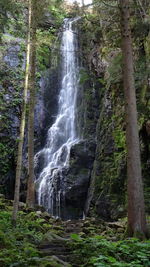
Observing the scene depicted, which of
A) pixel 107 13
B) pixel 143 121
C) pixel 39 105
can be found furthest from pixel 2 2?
pixel 39 105

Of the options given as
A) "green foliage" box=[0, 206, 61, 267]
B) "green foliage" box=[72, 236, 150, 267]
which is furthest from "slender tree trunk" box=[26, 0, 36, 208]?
"green foliage" box=[72, 236, 150, 267]

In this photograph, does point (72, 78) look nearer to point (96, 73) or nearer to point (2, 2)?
point (96, 73)

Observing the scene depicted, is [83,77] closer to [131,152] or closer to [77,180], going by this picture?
[77,180]

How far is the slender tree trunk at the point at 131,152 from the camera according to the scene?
257 inches

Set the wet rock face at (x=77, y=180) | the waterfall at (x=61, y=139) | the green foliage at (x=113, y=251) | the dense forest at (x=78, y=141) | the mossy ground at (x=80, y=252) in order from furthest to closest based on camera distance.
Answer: the waterfall at (x=61, y=139) → the wet rock face at (x=77, y=180) → the dense forest at (x=78, y=141) → the green foliage at (x=113, y=251) → the mossy ground at (x=80, y=252)

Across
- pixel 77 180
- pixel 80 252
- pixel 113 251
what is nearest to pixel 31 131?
pixel 77 180

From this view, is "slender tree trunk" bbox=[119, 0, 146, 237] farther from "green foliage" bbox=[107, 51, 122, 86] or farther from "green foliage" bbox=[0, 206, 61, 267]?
"green foliage" bbox=[107, 51, 122, 86]

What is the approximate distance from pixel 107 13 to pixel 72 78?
1108 centimetres

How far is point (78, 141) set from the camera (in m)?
18.2

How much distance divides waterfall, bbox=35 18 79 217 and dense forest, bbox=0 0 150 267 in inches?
2.9

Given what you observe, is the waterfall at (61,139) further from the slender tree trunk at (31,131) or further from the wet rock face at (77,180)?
the slender tree trunk at (31,131)

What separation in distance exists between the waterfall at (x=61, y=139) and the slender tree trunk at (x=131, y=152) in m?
5.39

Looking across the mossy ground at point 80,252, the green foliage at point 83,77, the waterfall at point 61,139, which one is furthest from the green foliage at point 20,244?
Answer: the green foliage at point 83,77

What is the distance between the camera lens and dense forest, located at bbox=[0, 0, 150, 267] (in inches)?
231
